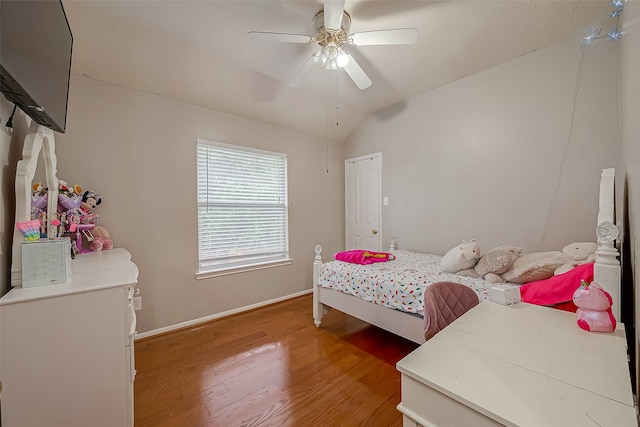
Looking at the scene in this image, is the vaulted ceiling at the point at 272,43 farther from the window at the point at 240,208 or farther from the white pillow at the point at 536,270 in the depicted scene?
the white pillow at the point at 536,270

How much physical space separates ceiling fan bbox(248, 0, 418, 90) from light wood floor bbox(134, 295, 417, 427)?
243 cm

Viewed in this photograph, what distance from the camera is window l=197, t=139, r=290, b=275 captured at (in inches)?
112

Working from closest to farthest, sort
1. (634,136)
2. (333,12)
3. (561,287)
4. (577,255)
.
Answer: (634,136) → (561,287) → (333,12) → (577,255)

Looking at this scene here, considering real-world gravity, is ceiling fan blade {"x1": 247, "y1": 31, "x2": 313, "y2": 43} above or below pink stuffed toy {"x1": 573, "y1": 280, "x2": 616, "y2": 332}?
above

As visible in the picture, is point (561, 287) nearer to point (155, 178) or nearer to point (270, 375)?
point (270, 375)

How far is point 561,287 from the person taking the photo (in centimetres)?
131

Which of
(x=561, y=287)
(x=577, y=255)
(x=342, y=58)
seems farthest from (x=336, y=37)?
(x=577, y=255)

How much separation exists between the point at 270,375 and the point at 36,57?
7.28 feet

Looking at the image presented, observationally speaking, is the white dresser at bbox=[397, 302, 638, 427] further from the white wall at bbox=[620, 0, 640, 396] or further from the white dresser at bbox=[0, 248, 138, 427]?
the white dresser at bbox=[0, 248, 138, 427]

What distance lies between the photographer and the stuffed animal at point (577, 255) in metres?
1.56

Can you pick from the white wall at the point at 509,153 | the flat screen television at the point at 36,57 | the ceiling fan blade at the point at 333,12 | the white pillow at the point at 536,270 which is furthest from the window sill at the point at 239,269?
the ceiling fan blade at the point at 333,12

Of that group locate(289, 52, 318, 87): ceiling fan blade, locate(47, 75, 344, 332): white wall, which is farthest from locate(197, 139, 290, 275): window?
locate(289, 52, 318, 87): ceiling fan blade

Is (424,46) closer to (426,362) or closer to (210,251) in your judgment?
(426,362)

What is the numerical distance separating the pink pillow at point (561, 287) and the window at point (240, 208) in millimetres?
2719
